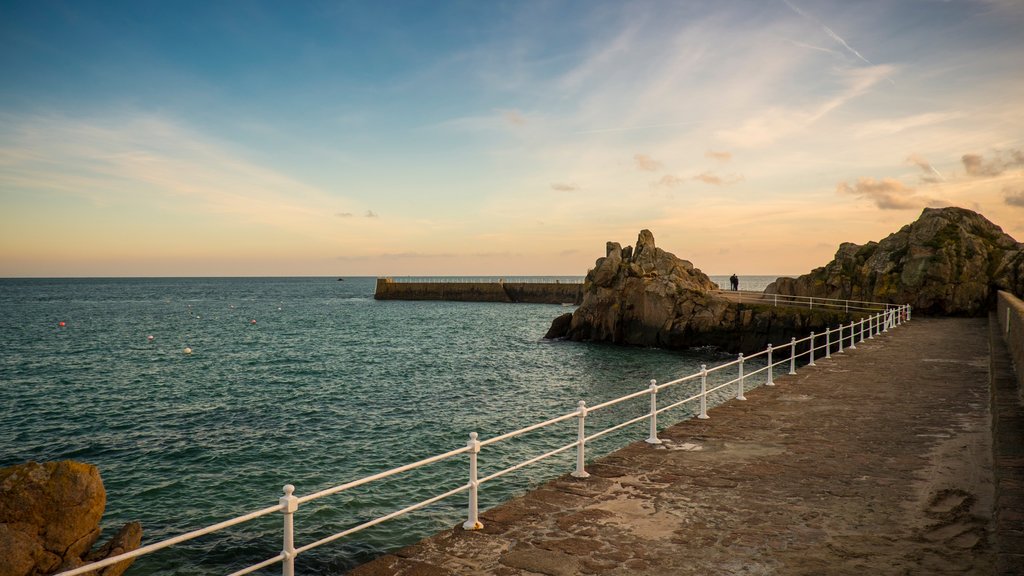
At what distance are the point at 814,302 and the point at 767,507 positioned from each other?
4528 centimetres

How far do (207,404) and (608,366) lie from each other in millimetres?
22396

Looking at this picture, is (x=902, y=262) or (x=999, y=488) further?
(x=902, y=262)

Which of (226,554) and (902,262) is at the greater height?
(902,262)

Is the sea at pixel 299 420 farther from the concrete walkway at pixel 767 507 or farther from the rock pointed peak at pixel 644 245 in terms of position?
the rock pointed peak at pixel 644 245

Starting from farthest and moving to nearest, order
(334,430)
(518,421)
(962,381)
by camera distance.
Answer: (518,421) < (334,430) < (962,381)

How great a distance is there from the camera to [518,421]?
2386 centimetres

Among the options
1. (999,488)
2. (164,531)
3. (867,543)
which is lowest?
(164,531)

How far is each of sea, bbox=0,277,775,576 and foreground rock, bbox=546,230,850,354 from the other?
1.71m

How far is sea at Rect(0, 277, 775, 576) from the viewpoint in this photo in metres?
14.2

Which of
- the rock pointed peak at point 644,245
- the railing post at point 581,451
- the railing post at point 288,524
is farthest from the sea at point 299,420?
the rock pointed peak at point 644,245

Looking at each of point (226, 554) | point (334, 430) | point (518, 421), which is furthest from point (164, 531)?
point (518, 421)

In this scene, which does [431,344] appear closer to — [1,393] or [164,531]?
[1,393]

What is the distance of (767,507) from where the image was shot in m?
7.78

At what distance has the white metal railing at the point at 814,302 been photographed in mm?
43531
